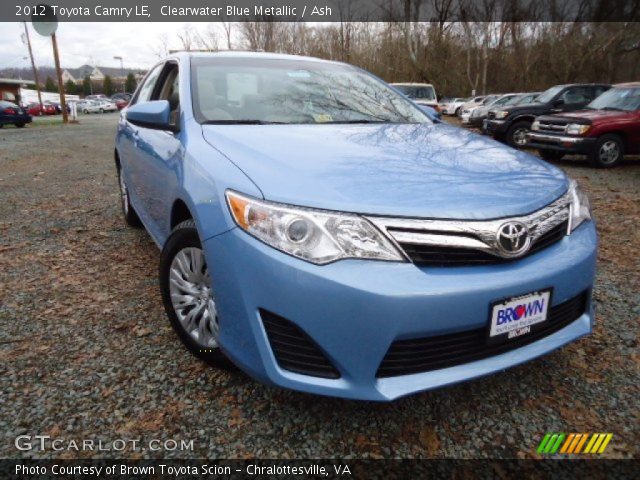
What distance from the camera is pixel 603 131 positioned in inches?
307

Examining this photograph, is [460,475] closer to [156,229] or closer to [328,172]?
[328,172]

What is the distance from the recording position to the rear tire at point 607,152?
7863 mm

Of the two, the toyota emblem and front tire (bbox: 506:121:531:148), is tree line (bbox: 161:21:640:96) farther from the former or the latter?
the toyota emblem

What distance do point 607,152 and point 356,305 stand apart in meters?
8.38

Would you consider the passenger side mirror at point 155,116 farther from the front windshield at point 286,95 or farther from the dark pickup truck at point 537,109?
the dark pickup truck at point 537,109

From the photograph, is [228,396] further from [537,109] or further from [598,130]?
[537,109]

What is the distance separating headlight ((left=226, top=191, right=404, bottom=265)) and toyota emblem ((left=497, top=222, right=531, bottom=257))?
14.6 inches

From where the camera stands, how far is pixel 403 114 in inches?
111

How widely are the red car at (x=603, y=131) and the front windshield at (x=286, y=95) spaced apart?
6.32 meters

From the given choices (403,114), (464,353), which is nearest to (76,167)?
(403,114)

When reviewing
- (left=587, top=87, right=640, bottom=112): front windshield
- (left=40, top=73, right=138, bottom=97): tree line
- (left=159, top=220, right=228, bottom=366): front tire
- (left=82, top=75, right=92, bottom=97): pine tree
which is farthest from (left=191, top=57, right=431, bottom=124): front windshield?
(left=82, top=75, right=92, bottom=97): pine tree

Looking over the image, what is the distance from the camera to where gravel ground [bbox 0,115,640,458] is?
1.68m

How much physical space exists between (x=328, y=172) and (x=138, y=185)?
2030mm

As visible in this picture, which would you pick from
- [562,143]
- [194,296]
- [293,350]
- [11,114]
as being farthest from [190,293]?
[11,114]
